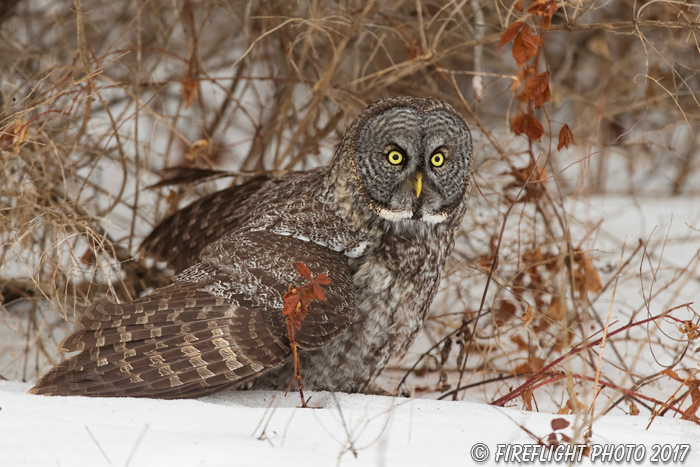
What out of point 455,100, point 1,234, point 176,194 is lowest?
point 1,234

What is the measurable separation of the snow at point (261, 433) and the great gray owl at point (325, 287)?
17cm

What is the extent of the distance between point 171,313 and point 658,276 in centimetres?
246

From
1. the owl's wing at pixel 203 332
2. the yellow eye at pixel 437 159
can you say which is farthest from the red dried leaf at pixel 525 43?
the owl's wing at pixel 203 332

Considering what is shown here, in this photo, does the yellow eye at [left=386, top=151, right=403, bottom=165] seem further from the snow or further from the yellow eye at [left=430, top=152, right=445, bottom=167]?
the snow

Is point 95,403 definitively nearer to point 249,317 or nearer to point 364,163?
point 249,317

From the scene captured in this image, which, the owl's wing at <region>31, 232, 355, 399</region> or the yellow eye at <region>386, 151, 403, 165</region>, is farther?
the yellow eye at <region>386, 151, 403, 165</region>

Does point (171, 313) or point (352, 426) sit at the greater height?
point (171, 313)

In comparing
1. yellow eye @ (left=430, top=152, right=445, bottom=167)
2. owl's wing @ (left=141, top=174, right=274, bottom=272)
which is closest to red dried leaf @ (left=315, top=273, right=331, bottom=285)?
yellow eye @ (left=430, top=152, right=445, bottom=167)

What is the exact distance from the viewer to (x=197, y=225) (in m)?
3.61

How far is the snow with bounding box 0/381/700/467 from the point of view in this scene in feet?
6.40

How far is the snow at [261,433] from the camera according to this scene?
1.95 meters

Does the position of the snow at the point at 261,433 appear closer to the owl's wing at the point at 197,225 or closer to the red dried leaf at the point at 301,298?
the red dried leaf at the point at 301,298

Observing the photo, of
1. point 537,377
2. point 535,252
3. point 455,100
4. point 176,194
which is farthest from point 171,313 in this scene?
point 455,100

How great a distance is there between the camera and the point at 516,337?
3527 mm
